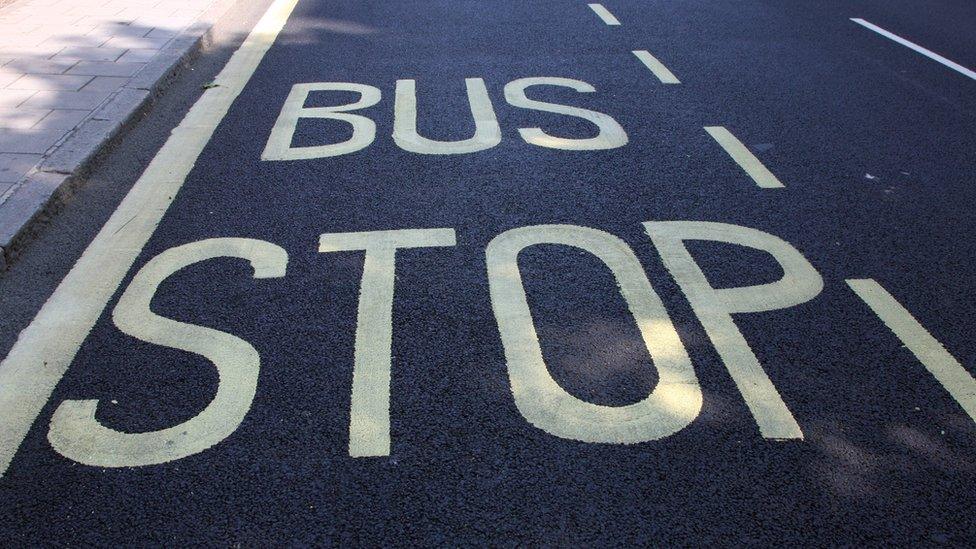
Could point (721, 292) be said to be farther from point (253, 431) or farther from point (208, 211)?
point (208, 211)

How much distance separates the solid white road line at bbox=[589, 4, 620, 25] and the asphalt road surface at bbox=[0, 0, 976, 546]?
2701mm

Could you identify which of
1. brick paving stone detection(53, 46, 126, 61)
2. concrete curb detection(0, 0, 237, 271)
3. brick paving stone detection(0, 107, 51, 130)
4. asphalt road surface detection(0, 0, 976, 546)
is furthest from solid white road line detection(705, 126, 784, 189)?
brick paving stone detection(53, 46, 126, 61)

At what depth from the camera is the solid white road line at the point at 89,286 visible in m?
3.14

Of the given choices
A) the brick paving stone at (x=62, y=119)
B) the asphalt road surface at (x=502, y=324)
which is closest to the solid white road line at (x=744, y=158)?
the asphalt road surface at (x=502, y=324)

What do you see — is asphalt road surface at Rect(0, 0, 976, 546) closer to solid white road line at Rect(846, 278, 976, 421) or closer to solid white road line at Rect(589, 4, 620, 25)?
solid white road line at Rect(846, 278, 976, 421)

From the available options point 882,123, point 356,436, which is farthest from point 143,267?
point 882,123

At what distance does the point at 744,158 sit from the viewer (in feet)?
17.8

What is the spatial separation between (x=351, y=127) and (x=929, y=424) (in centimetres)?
418

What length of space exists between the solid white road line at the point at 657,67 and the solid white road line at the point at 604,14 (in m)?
1.32

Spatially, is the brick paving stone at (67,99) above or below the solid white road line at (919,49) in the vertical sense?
below

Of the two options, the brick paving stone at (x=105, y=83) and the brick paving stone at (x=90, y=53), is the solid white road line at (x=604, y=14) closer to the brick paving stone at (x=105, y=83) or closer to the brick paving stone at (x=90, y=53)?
the brick paving stone at (x=90, y=53)

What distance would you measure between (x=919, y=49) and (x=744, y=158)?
163 inches

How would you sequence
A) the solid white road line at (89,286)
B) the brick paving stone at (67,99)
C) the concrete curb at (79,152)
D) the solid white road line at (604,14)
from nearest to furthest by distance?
the solid white road line at (89,286), the concrete curb at (79,152), the brick paving stone at (67,99), the solid white road line at (604,14)

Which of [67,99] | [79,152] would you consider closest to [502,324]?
[79,152]
